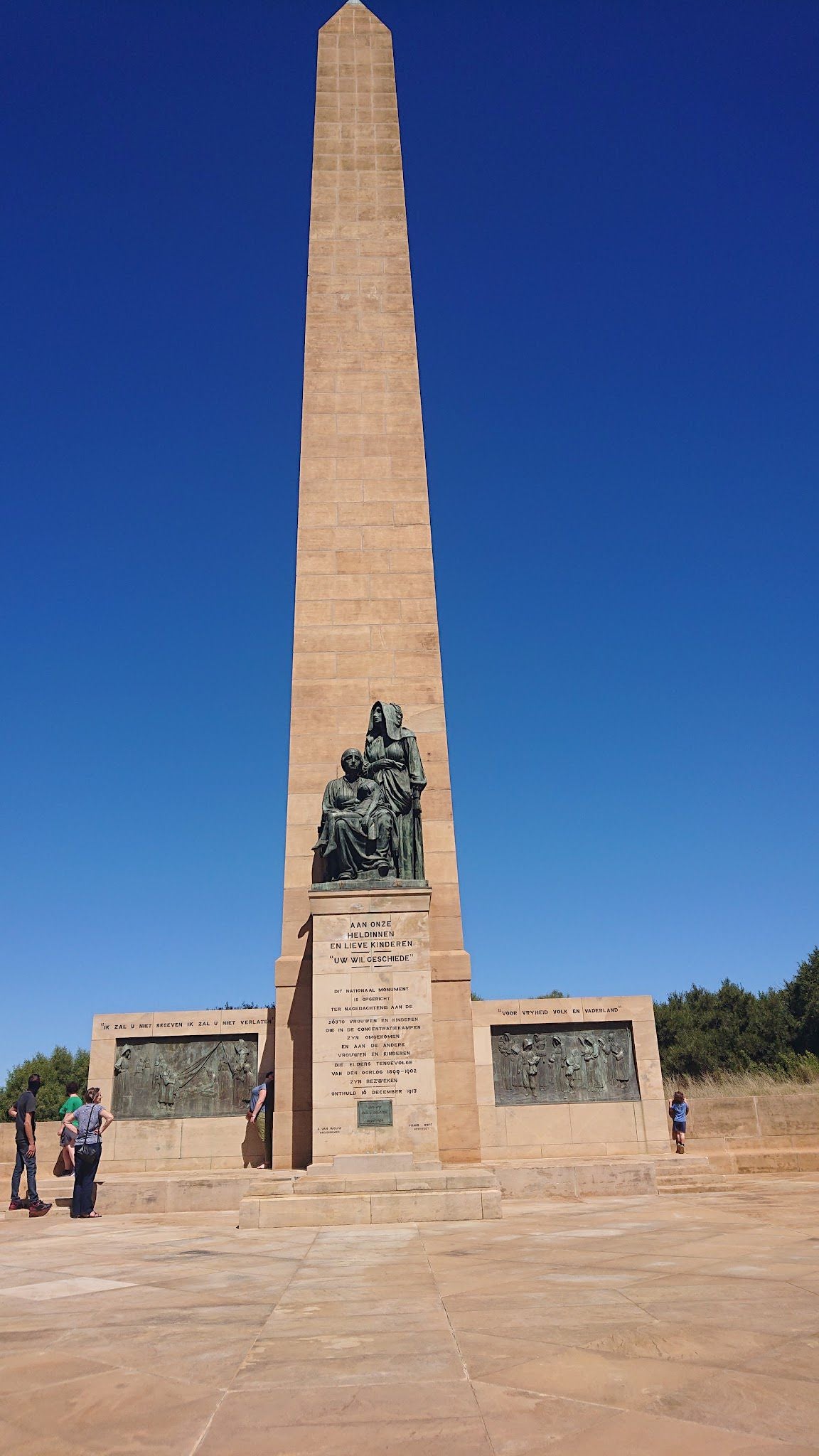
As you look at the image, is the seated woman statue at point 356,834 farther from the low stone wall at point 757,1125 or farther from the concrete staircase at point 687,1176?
the low stone wall at point 757,1125

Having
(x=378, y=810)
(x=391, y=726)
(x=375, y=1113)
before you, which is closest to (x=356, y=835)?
(x=378, y=810)

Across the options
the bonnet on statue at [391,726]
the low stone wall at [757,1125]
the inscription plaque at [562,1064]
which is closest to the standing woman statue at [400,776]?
the bonnet on statue at [391,726]

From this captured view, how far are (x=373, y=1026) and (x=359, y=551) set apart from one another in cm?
867

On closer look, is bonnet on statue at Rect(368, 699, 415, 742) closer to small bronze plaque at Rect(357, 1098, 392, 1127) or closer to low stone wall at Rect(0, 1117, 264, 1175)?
small bronze plaque at Rect(357, 1098, 392, 1127)

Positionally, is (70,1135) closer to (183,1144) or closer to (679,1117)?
(183,1144)

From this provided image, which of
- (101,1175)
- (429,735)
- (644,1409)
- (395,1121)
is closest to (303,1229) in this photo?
(395,1121)

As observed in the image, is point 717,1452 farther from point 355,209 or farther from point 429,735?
point 355,209

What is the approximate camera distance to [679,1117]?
15367 mm

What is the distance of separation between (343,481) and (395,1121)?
1131 centimetres

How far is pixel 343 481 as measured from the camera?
17766mm

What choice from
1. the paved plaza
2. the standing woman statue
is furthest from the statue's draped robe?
the paved plaza

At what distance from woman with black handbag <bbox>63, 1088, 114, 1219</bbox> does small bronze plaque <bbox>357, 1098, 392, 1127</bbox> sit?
2942 mm

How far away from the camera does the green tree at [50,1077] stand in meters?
43.3

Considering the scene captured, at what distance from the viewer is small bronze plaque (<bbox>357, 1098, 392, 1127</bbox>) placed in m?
11.6
